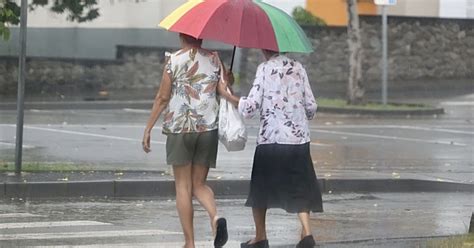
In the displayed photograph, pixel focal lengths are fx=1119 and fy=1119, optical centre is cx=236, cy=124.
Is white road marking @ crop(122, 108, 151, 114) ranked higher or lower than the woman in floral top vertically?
lower

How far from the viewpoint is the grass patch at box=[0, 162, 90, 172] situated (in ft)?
42.4

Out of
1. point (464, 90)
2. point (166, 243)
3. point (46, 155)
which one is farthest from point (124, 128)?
point (464, 90)

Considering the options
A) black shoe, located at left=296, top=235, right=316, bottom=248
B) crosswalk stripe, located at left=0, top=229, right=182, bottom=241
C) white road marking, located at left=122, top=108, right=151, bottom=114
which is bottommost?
white road marking, located at left=122, top=108, right=151, bottom=114

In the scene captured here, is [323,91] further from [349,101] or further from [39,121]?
Answer: [39,121]

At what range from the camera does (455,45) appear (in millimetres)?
33469

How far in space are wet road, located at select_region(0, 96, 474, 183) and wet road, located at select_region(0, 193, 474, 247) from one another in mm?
1551

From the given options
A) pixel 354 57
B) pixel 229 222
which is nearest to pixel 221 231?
pixel 229 222

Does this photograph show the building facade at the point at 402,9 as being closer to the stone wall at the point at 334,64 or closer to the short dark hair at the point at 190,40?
the stone wall at the point at 334,64

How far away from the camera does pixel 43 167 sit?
13.2 m

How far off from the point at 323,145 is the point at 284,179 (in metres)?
9.74

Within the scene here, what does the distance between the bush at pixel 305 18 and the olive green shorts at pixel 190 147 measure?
23643 millimetres

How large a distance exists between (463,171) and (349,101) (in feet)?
41.5

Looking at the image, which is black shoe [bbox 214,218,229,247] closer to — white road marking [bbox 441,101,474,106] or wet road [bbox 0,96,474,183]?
wet road [bbox 0,96,474,183]

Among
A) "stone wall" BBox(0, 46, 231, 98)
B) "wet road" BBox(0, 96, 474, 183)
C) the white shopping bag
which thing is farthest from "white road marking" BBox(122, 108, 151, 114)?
the white shopping bag
